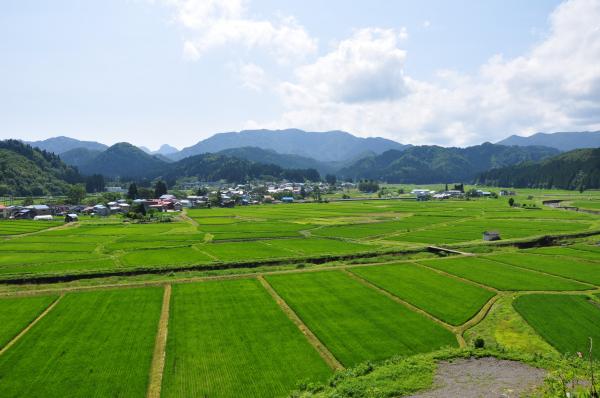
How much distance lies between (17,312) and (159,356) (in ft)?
50.5

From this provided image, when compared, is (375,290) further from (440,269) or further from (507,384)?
(507,384)

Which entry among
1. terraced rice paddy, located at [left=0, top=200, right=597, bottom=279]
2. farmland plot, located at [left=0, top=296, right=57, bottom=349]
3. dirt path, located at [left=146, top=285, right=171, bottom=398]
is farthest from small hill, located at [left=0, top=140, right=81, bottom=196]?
dirt path, located at [left=146, top=285, right=171, bottom=398]

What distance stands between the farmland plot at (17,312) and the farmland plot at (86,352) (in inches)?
39.5

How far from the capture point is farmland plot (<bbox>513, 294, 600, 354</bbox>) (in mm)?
25698

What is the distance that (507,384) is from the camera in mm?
18953

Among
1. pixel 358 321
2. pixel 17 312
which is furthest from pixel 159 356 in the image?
pixel 17 312

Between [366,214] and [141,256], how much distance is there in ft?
225

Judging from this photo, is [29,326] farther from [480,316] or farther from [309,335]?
[480,316]

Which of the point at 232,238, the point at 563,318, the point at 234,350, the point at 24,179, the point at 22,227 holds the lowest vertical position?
the point at 563,318

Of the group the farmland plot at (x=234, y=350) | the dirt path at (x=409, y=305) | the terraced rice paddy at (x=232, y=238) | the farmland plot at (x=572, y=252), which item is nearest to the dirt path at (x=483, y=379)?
the dirt path at (x=409, y=305)

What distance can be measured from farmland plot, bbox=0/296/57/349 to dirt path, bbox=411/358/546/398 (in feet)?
84.4

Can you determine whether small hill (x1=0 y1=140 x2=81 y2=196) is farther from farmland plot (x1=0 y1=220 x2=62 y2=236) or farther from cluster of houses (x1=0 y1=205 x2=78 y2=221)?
farmland plot (x1=0 y1=220 x2=62 y2=236)

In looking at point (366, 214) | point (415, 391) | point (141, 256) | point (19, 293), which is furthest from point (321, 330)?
point (366, 214)

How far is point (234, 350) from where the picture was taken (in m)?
24.1
